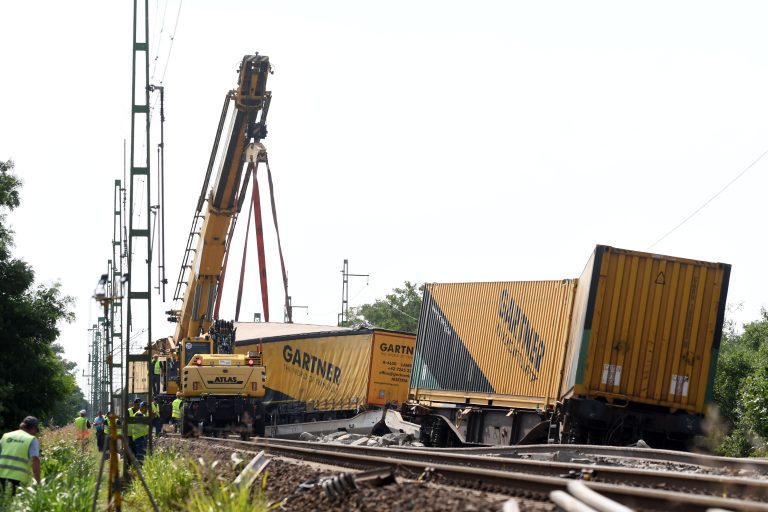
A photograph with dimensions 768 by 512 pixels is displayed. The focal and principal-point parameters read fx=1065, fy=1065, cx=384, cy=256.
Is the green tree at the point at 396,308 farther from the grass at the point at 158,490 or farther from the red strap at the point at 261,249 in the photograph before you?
the grass at the point at 158,490

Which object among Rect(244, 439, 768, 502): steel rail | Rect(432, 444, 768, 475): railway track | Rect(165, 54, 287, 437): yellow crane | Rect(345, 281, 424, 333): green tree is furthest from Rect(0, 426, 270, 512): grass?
Rect(345, 281, 424, 333): green tree

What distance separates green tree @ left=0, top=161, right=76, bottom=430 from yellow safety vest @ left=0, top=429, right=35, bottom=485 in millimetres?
17023

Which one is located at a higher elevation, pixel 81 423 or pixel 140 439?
pixel 140 439

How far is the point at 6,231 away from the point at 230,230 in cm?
661

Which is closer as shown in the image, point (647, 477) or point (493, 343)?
point (647, 477)

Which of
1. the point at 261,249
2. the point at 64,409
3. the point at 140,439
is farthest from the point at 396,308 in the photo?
the point at 140,439

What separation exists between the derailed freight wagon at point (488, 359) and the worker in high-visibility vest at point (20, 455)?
9693 mm

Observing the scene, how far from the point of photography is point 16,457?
36.6ft

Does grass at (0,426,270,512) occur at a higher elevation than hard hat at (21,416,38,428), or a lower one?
lower

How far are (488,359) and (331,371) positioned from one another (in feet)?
42.5

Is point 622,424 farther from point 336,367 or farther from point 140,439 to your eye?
point 336,367

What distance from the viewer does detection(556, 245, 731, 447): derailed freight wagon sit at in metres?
16.8

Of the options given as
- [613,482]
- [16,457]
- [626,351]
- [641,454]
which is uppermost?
[626,351]

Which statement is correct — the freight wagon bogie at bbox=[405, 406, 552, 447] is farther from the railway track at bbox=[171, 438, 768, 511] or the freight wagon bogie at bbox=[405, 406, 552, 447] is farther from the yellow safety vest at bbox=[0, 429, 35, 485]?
the yellow safety vest at bbox=[0, 429, 35, 485]
